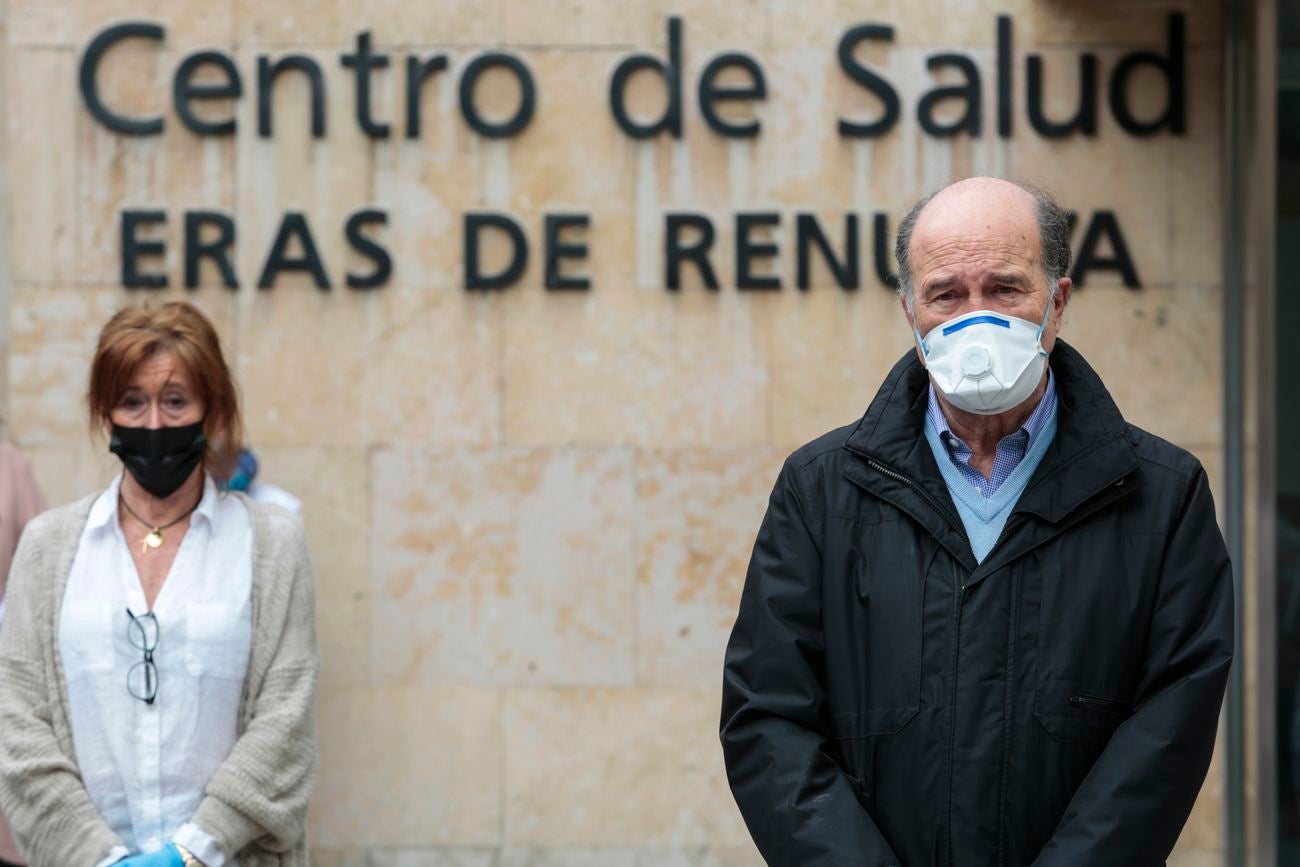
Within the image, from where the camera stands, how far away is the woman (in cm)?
389

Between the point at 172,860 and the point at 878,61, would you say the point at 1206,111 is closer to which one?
the point at 878,61

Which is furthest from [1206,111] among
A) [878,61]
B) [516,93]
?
[516,93]

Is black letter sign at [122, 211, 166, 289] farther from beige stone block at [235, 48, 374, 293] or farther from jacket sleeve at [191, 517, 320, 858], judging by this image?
jacket sleeve at [191, 517, 320, 858]

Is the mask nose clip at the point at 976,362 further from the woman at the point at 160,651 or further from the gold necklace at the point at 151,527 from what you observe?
the gold necklace at the point at 151,527

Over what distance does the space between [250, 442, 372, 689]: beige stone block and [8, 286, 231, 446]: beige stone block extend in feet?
1.51

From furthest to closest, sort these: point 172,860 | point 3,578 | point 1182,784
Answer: point 3,578, point 172,860, point 1182,784

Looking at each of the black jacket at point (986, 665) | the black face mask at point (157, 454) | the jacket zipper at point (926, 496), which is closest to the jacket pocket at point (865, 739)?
the black jacket at point (986, 665)

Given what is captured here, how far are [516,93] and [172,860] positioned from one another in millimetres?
3283

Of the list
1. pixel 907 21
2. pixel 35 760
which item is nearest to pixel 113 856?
pixel 35 760

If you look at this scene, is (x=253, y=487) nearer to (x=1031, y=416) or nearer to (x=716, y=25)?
(x=716, y=25)

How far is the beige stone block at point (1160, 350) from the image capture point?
6258 millimetres

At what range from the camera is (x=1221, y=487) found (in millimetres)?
6316

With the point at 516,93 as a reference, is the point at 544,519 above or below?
below

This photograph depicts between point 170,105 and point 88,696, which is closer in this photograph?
point 88,696
